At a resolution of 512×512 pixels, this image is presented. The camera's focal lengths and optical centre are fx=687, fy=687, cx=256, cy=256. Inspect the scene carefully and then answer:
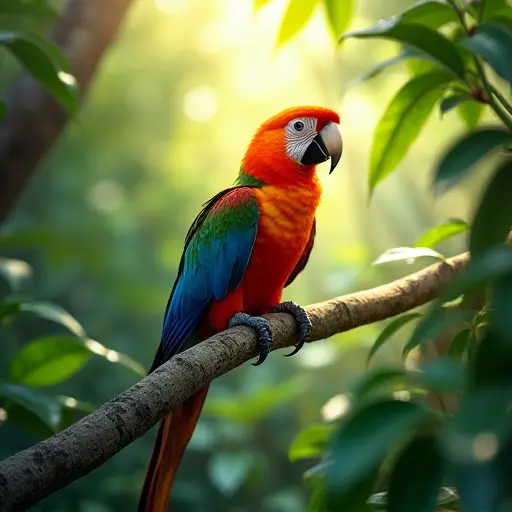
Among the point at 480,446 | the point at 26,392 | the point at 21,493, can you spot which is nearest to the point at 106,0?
the point at 26,392

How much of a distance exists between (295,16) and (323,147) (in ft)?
0.84

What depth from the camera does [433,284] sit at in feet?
3.35

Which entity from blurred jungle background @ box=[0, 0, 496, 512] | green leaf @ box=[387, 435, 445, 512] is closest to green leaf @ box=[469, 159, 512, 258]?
green leaf @ box=[387, 435, 445, 512]

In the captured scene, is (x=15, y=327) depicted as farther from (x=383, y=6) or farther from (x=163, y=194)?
(x=383, y=6)

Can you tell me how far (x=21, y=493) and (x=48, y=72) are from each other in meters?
0.61

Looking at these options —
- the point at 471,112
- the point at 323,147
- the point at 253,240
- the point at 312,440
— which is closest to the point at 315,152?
the point at 323,147

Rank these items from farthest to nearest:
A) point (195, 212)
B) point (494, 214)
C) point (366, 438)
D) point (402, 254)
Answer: point (195, 212)
point (402, 254)
point (494, 214)
point (366, 438)

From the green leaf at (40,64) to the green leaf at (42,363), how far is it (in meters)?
0.38

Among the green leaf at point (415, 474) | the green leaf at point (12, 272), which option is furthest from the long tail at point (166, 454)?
the green leaf at point (415, 474)

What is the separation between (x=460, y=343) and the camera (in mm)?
805

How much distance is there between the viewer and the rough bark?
4.72 feet

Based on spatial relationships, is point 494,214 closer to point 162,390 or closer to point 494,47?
point 494,47

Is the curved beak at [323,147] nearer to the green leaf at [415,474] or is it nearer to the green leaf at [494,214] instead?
the green leaf at [494,214]

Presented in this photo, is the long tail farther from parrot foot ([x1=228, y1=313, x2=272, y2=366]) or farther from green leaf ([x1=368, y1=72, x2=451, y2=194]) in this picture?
green leaf ([x1=368, y1=72, x2=451, y2=194])
